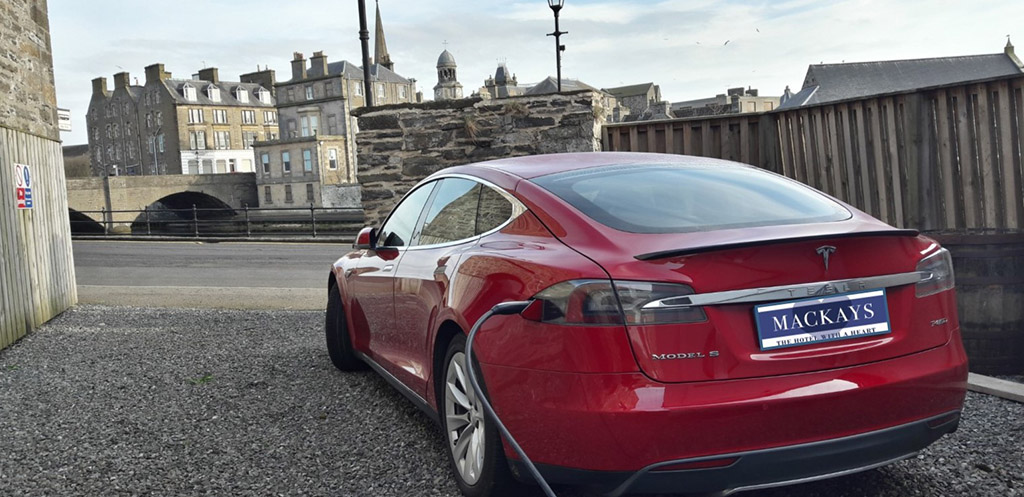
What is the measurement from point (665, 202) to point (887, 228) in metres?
0.80

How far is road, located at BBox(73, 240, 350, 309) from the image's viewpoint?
1108cm

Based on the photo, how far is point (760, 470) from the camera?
8.81 feet

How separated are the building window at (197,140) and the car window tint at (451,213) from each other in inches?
3975

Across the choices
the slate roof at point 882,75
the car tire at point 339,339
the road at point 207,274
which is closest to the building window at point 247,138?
the slate roof at point 882,75

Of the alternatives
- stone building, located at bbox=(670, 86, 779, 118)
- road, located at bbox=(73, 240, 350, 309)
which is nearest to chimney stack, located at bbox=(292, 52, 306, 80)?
stone building, located at bbox=(670, 86, 779, 118)

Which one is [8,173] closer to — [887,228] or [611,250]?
[611,250]

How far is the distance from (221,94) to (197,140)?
6970 millimetres

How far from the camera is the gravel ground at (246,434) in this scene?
368 cm

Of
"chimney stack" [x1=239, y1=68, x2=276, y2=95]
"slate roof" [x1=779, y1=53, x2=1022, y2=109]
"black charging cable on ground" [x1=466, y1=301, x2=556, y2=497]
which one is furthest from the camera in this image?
"chimney stack" [x1=239, y1=68, x2=276, y2=95]

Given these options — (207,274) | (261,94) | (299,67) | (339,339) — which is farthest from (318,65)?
(339,339)

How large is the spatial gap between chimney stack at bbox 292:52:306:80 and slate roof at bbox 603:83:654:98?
51.1 m

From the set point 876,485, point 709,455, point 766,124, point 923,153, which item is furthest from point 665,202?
point 766,124

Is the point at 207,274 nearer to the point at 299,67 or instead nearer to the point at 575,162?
the point at 575,162

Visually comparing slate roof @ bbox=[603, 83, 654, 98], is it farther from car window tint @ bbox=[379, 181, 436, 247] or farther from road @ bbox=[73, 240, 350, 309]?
car window tint @ bbox=[379, 181, 436, 247]
